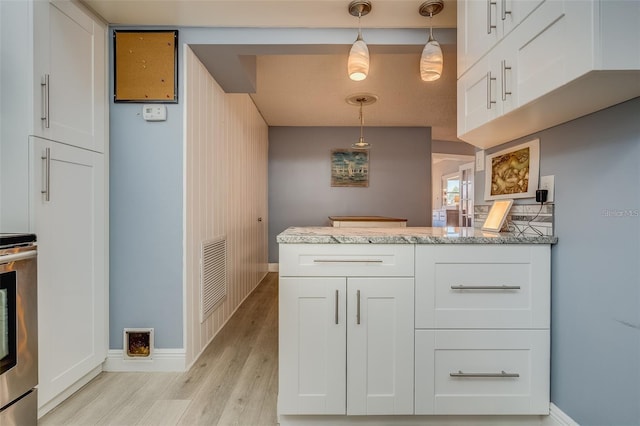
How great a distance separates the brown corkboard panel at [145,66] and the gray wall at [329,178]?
10.5ft

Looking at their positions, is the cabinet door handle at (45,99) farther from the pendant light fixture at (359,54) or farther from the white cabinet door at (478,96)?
the white cabinet door at (478,96)

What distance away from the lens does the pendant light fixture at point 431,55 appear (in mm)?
1561

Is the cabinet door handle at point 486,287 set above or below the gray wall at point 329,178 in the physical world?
below

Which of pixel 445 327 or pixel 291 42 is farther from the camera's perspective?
pixel 291 42

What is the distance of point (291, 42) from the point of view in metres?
1.89

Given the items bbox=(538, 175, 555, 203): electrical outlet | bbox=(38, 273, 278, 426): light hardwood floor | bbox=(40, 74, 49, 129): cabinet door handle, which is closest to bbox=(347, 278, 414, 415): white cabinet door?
bbox=(38, 273, 278, 426): light hardwood floor

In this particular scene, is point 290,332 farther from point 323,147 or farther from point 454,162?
point 454,162

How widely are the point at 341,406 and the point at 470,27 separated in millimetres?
1922

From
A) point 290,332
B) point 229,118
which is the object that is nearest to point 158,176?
point 229,118

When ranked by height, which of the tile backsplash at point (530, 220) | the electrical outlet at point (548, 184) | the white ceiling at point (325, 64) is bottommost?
the tile backsplash at point (530, 220)

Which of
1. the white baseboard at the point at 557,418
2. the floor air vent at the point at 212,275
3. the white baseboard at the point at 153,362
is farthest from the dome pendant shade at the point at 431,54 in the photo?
the white baseboard at the point at 153,362

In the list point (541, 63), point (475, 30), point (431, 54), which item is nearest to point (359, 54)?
point (431, 54)

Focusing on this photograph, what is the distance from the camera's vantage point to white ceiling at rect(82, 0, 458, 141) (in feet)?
5.59

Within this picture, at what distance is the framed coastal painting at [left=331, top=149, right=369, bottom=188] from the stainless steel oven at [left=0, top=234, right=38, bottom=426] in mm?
4214
